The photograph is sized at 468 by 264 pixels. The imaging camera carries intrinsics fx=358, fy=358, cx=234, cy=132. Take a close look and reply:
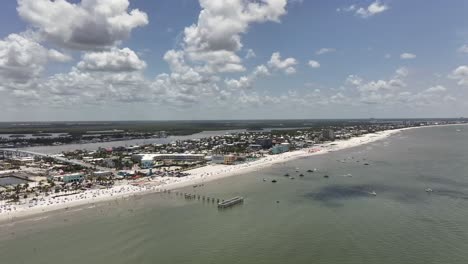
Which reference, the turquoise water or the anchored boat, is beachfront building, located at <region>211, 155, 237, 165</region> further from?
the anchored boat

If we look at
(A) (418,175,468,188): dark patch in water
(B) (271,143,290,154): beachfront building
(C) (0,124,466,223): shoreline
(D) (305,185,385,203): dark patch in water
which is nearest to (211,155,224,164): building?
(C) (0,124,466,223): shoreline

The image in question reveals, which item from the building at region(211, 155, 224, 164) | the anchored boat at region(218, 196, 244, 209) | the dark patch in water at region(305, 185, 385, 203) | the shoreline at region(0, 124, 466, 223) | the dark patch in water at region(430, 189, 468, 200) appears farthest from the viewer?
the building at region(211, 155, 224, 164)

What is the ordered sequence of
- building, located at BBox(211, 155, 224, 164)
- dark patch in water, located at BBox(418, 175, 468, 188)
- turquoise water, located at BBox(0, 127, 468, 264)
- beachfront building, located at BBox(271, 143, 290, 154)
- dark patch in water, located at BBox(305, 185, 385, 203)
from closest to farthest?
turquoise water, located at BBox(0, 127, 468, 264)
dark patch in water, located at BBox(305, 185, 385, 203)
dark patch in water, located at BBox(418, 175, 468, 188)
building, located at BBox(211, 155, 224, 164)
beachfront building, located at BBox(271, 143, 290, 154)

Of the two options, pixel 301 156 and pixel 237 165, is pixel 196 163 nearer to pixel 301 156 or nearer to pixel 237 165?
pixel 237 165

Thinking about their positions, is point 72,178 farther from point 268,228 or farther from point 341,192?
point 341,192

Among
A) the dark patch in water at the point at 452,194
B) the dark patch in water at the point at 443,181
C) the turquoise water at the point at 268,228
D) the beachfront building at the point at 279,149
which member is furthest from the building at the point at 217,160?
the dark patch in water at the point at 452,194

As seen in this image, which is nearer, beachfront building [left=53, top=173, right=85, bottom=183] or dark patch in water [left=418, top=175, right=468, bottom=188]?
dark patch in water [left=418, top=175, right=468, bottom=188]

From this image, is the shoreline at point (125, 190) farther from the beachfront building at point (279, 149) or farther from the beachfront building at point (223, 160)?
the beachfront building at point (279, 149)

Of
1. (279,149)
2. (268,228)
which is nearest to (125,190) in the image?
(268,228)

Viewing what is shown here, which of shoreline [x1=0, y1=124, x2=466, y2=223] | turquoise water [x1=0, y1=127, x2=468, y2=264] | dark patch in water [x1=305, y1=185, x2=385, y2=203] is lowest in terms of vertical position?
turquoise water [x1=0, y1=127, x2=468, y2=264]
